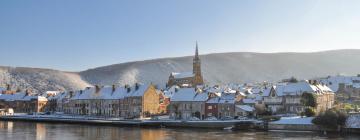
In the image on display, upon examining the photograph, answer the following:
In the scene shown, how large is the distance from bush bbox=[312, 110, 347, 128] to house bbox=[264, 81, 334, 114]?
1472 cm

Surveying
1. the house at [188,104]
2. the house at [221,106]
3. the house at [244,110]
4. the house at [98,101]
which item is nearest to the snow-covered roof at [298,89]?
the house at [244,110]

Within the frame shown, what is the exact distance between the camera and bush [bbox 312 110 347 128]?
194 ft

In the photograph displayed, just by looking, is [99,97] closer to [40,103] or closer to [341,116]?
[40,103]

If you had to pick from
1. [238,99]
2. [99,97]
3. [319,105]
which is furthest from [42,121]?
[319,105]

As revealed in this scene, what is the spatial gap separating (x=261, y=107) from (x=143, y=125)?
19371 mm

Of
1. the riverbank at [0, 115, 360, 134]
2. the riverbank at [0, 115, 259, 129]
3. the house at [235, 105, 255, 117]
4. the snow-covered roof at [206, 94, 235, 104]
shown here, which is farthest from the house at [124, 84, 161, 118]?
the house at [235, 105, 255, 117]

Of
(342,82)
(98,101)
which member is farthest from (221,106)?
(342,82)

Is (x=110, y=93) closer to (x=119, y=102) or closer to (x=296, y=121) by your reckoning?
(x=119, y=102)

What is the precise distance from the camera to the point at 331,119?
5916 cm

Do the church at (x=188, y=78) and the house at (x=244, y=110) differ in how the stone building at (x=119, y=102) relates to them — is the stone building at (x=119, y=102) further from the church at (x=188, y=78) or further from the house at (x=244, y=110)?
the church at (x=188, y=78)

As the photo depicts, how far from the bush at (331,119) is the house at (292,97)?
14725mm

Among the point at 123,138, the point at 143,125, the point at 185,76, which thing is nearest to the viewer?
the point at 123,138

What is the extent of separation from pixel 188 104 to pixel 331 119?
104 feet

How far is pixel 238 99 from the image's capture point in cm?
8119
